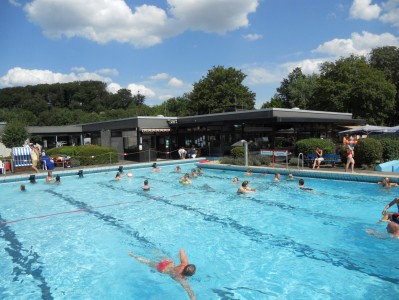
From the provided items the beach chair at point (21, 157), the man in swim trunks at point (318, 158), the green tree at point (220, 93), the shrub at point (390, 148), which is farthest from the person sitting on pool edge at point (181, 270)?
the green tree at point (220, 93)

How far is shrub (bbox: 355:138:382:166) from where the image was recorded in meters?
17.2

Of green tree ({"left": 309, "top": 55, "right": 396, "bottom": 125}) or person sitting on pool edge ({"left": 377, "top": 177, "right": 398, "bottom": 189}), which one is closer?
person sitting on pool edge ({"left": 377, "top": 177, "right": 398, "bottom": 189})

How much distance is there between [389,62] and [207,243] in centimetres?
4897

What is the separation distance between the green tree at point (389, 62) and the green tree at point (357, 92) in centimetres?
775

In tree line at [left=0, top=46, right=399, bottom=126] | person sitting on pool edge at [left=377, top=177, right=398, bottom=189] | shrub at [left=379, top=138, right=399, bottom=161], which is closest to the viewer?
person sitting on pool edge at [left=377, top=177, right=398, bottom=189]

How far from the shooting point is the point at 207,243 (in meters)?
8.54

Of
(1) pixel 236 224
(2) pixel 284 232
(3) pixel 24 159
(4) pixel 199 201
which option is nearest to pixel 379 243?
(2) pixel 284 232

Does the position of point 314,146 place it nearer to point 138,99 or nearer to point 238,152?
point 238,152

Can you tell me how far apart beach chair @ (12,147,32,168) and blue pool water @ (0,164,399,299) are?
24.4 ft

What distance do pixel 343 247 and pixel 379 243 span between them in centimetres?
98

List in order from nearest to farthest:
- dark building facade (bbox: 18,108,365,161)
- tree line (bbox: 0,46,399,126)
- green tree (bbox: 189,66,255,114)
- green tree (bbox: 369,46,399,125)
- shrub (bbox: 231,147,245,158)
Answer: shrub (bbox: 231,147,245,158), dark building facade (bbox: 18,108,365,161), tree line (bbox: 0,46,399,126), green tree (bbox: 369,46,399,125), green tree (bbox: 189,66,255,114)

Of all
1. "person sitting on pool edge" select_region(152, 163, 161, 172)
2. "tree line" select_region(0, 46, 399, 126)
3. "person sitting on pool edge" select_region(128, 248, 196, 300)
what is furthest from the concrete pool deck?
"tree line" select_region(0, 46, 399, 126)

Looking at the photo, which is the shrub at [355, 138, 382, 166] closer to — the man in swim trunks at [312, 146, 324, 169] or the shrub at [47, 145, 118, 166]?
the man in swim trunks at [312, 146, 324, 169]

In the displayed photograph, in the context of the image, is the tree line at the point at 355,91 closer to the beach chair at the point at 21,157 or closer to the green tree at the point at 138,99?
the beach chair at the point at 21,157
